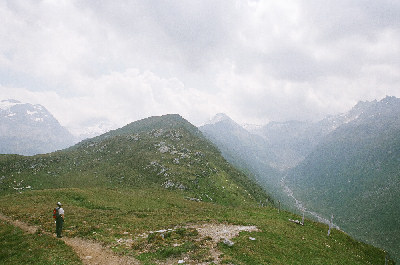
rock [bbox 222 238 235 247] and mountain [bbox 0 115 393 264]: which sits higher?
rock [bbox 222 238 235 247]

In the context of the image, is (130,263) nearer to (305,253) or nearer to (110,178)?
(305,253)

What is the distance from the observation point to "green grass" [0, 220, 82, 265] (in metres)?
22.4

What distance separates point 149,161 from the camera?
345ft

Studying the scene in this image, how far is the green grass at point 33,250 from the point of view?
22.4 metres

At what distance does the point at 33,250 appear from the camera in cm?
2419

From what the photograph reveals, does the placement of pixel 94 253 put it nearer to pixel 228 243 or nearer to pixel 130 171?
pixel 228 243

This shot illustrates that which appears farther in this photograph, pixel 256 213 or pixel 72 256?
pixel 256 213

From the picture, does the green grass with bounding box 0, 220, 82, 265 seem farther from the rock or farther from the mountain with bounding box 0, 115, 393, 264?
the rock

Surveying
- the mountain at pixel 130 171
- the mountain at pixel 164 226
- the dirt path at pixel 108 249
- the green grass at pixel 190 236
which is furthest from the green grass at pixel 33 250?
the mountain at pixel 130 171

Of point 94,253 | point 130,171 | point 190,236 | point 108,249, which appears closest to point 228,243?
point 190,236

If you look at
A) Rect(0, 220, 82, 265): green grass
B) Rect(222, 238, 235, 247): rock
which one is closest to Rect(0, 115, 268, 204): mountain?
Rect(222, 238, 235, 247): rock

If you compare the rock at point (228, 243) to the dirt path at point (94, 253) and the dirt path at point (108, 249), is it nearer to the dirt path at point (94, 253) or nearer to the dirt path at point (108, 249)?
the dirt path at point (108, 249)

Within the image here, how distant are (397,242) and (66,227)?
24668cm

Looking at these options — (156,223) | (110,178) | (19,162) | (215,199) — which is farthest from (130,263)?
(19,162)
